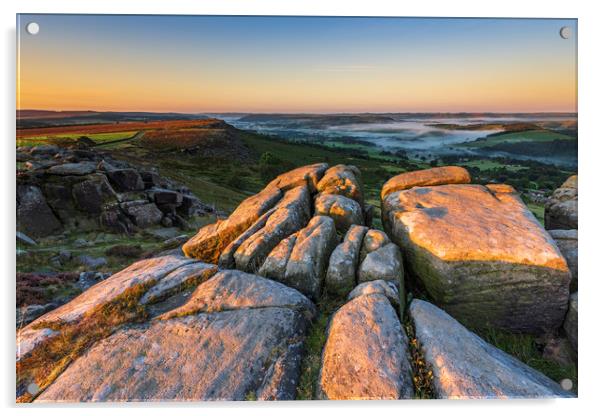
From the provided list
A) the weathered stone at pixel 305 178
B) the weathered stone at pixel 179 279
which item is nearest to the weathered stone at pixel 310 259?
the weathered stone at pixel 179 279

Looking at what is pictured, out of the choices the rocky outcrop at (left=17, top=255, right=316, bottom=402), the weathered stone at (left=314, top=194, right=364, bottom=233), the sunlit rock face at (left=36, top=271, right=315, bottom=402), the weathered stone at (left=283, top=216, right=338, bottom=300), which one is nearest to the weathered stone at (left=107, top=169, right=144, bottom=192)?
the rocky outcrop at (left=17, top=255, right=316, bottom=402)

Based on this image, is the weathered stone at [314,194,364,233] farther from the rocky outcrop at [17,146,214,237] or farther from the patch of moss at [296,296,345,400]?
the rocky outcrop at [17,146,214,237]

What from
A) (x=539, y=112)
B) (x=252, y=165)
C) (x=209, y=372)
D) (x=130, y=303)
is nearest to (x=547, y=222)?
(x=539, y=112)

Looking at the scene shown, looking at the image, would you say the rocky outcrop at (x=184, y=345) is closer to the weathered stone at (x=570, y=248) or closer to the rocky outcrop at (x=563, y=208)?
the weathered stone at (x=570, y=248)

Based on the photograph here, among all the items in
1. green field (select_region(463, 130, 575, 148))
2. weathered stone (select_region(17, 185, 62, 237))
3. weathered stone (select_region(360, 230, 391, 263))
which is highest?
green field (select_region(463, 130, 575, 148))

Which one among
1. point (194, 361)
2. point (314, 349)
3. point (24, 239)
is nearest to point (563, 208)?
point (314, 349)

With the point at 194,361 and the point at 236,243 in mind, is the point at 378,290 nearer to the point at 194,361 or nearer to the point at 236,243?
the point at 194,361
